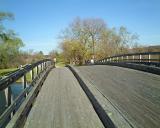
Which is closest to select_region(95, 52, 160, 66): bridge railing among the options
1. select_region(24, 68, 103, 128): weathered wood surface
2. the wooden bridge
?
the wooden bridge

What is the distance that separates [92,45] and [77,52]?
4731 millimetres

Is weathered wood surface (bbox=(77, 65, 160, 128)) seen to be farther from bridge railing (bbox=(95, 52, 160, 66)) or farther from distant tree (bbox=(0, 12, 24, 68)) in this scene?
distant tree (bbox=(0, 12, 24, 68))

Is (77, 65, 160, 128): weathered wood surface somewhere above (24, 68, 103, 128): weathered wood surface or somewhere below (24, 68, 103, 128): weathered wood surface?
above

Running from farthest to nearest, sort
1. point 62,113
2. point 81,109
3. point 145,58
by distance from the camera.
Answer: point 145,58 → point 81,109 → point 62,113

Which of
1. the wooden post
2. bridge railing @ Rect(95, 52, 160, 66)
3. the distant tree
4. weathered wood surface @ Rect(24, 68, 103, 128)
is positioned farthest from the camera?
the distant tree

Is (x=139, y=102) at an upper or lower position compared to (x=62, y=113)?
upper

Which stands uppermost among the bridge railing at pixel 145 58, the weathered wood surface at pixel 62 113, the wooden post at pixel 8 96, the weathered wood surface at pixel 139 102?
the bridge railing at pixel 145 58

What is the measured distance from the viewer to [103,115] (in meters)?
7.46

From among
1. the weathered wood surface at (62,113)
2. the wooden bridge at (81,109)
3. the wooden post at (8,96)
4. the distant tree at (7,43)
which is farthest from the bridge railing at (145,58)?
the distant tree at (7,43)

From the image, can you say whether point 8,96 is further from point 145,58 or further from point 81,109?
point 145,58

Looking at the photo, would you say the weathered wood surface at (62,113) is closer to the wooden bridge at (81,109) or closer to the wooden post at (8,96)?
the wooden bridge at (81,109)

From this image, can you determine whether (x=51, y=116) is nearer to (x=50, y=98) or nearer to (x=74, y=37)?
(x=50, y=98)

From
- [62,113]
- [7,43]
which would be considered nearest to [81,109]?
[62,113]

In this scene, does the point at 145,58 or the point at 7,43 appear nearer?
the point at 145,58
